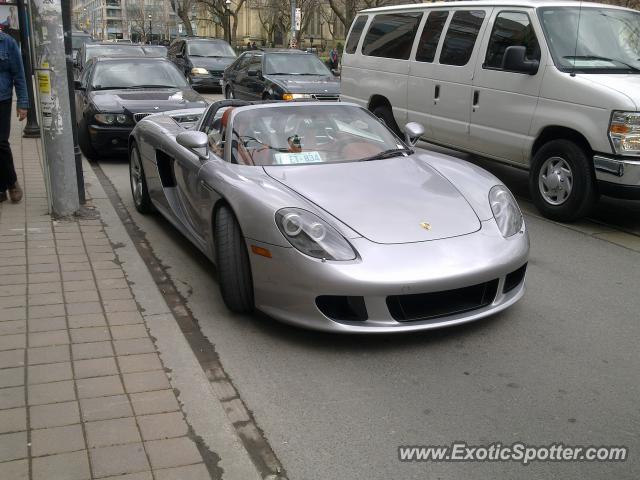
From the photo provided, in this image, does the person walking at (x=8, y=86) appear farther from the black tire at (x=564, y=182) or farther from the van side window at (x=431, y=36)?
the black tire at (x=564, y=182)

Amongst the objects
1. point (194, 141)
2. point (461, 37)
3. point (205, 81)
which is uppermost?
point (461, 37)

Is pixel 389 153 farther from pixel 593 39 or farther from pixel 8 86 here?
pixel 8 86

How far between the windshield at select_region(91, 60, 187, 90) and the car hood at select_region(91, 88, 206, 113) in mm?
289

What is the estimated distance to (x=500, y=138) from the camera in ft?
24.1

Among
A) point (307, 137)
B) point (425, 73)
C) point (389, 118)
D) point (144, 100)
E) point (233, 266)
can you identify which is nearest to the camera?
point (233, 266)

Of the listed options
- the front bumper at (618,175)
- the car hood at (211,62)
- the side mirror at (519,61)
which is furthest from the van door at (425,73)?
the car hood at (211,62)

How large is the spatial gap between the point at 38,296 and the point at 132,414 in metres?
1.81

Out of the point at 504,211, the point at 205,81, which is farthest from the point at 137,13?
the point at 504,211

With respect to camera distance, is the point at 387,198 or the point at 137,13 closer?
the point at 387,198

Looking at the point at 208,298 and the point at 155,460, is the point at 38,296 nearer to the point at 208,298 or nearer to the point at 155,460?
the point at 208,298

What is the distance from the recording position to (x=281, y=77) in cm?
1396

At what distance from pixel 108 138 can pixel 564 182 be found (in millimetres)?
6075

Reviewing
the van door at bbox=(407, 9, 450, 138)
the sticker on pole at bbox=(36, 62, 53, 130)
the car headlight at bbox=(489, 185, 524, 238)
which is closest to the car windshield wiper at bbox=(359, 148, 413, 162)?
the car headlight at bbox=(489, 185, 524, 238)

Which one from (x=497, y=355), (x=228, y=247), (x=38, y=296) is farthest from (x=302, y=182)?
(x=38, y=296)
